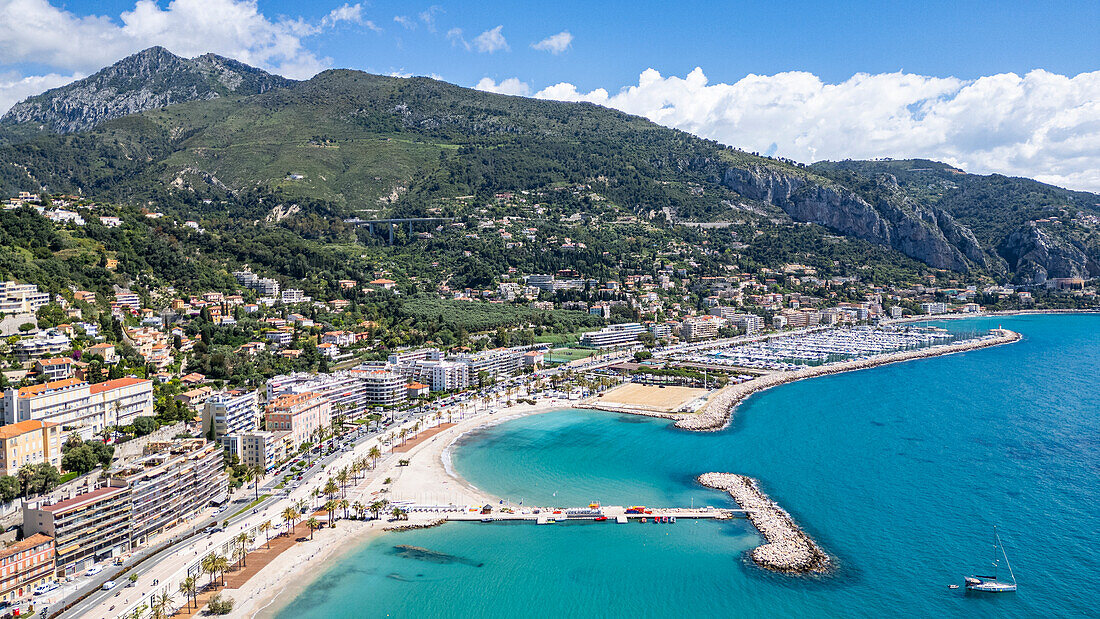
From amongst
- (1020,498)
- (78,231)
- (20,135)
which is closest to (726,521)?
(1020,498)

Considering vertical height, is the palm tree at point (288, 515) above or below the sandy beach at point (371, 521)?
above

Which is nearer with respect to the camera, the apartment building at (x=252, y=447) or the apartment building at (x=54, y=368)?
the apartment building at (x=252, y=447)

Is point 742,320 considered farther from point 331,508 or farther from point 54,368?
point 54,368

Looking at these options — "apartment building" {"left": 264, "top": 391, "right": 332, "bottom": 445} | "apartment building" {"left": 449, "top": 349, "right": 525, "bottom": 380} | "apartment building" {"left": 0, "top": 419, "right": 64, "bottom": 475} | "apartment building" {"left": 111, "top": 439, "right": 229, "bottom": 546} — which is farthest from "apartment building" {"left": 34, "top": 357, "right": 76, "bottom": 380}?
"apartment building" {"left": 449, "top": 349, "right": 525, "bottom": 380}

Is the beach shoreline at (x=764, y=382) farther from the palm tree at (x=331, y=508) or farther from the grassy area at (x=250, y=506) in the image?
the grassy area at (x=250, y=506)

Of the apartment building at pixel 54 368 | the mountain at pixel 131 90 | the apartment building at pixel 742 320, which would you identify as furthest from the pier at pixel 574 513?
the mountain at pixel 131 90

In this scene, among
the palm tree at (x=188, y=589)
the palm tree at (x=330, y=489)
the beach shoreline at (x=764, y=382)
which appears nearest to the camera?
the palm tree at (x=188, y=589)
